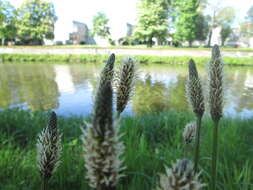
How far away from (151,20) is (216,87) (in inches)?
2085

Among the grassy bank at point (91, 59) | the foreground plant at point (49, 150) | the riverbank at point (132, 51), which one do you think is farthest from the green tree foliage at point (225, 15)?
the foreground plant at point (49, 150)

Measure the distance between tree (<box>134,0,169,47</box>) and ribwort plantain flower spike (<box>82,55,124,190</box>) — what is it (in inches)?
2087

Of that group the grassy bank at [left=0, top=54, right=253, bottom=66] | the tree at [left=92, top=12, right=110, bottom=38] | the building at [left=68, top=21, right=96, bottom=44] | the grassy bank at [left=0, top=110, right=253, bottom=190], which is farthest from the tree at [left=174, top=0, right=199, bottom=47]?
the grassy bank at [left=0, top=110, right=253, bottom=190]

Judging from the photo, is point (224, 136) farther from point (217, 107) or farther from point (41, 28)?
point (41, 28)

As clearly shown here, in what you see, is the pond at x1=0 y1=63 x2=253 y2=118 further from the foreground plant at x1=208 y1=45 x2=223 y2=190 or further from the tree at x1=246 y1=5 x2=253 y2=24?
the tree at x1=246 y1=5 x2=253 y2=24

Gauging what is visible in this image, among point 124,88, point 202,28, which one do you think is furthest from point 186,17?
point 124,88

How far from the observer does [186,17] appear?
172ft

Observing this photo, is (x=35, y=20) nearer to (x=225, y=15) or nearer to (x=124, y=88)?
(x=225, y=15)

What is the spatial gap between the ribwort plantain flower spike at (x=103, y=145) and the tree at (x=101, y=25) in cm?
7461

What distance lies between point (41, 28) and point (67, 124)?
62.6 meters

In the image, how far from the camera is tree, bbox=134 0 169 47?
170 feet

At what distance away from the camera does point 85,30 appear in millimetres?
93688

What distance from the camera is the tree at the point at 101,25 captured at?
71.7 metres

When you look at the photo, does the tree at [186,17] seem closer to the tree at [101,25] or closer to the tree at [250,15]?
the tree at [101,25]
